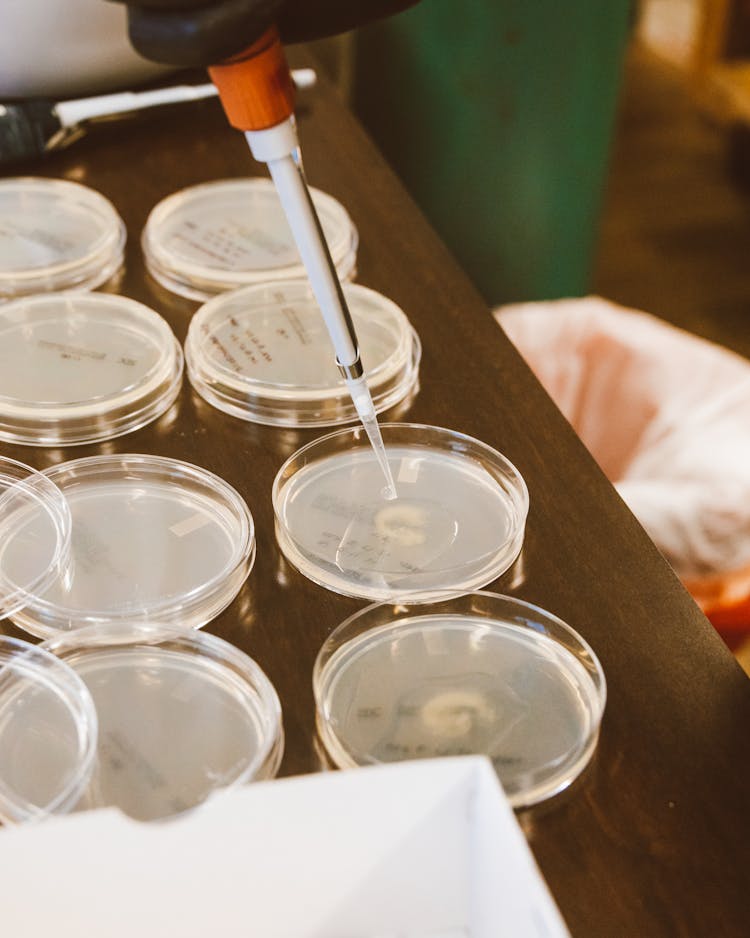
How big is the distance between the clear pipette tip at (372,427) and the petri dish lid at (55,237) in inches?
11.8

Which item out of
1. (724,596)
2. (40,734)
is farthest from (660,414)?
(40,734)

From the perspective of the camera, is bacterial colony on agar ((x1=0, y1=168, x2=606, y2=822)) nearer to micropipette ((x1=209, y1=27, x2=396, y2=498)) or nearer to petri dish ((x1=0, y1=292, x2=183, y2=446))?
petri dish ((x1=0, y1=292, x2=183, y2=446))

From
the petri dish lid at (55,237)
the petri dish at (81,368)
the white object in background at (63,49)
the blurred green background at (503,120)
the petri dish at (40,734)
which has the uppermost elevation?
the white object in background at (63,49)

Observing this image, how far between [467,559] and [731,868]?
225 mm

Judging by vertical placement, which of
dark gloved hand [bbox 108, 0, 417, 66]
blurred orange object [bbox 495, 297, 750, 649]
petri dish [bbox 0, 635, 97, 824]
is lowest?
blurred orange object [bbox 495, 297, 750, 649]

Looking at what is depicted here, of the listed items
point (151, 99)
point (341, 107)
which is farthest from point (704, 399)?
point (151, 99)

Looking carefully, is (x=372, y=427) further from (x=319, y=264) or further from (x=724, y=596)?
(x=724, y=596)

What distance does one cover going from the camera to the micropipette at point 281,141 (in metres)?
0.48

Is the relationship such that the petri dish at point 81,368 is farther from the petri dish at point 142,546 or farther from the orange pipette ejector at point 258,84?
the orange pipette ejector at point 258,84

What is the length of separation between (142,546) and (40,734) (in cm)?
15

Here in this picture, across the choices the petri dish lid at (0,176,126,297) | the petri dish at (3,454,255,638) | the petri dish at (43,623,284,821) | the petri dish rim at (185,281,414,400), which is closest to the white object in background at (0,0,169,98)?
the petri dish lid at (0,176,126,297)

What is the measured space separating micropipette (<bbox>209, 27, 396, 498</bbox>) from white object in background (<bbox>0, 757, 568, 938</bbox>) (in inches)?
10.4

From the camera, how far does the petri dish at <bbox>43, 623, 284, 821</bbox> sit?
0.50 m

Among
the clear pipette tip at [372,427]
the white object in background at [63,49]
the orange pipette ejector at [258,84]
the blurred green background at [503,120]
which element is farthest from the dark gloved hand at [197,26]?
the blurred green background at [503,120]
